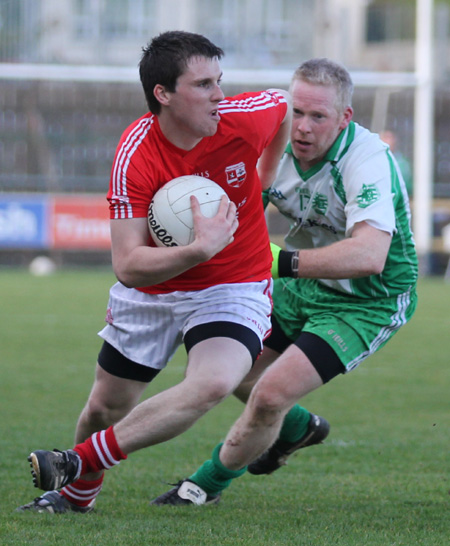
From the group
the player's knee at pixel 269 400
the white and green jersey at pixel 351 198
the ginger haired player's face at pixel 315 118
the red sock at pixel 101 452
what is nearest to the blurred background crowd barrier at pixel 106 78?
the white and green jersey at pixel 351 198

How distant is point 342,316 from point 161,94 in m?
1.37


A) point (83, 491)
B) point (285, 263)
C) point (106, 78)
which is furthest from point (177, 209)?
point (106, 78)

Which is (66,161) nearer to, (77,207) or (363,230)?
(77,207)

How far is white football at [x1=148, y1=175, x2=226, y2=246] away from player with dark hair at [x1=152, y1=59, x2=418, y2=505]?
1.78 ft

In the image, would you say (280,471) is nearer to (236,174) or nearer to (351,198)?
(351,198)

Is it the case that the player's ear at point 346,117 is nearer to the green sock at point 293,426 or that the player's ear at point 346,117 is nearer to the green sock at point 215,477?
the green sock at point 293,426

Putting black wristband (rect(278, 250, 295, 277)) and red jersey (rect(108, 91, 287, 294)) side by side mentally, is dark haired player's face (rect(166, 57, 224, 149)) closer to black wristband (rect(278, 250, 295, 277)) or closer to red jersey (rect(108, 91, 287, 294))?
red jersey (rect(108, 91, 287, 294))

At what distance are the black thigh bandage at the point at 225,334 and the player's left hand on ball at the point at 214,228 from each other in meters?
0.43

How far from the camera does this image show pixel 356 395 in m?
8.09

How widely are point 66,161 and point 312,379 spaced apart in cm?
1881

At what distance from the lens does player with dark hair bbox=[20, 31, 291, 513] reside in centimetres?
383

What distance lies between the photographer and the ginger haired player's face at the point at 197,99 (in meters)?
4.02

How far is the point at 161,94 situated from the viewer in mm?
4070

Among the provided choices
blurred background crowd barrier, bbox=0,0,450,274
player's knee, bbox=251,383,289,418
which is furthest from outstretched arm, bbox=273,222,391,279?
blurred background crowd barrier, bbox=0,0,450,274
